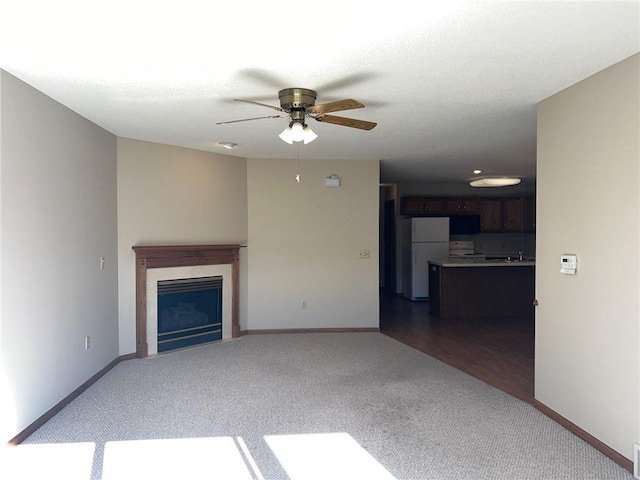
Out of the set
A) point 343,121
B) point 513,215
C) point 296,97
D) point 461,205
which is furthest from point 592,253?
point 513,215

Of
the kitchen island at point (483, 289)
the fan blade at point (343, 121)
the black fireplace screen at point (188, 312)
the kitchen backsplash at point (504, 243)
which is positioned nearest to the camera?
the fan blade at point (343, 121)

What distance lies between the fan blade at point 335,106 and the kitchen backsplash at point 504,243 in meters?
7.52

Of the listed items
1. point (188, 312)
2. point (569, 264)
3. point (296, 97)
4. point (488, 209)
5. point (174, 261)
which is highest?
point (296, 97)

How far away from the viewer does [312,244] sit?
615 centimetres

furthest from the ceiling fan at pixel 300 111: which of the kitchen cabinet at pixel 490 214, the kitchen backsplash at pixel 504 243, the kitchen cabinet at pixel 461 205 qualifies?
the kitchen backsplash at pixel 504 243

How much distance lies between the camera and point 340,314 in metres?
6.20

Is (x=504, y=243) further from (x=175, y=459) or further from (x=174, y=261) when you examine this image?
(x=175, y=459)

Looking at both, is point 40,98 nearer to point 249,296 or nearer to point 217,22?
point 217,22

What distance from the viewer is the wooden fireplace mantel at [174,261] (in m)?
4.87

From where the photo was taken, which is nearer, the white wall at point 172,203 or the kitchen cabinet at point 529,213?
the white wall at point 172,203

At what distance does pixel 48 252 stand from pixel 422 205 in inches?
282

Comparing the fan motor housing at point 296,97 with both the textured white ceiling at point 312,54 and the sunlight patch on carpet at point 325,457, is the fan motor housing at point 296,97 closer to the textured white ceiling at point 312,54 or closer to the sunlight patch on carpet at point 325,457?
the textured white ceiling at point 312,54

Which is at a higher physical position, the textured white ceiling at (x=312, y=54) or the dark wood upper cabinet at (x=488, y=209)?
the textured white ceiling at (x=312, y=54)

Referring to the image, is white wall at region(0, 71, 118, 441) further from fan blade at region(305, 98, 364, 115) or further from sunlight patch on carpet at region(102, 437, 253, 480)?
fan blade at region(305, 98, 364, 115)
